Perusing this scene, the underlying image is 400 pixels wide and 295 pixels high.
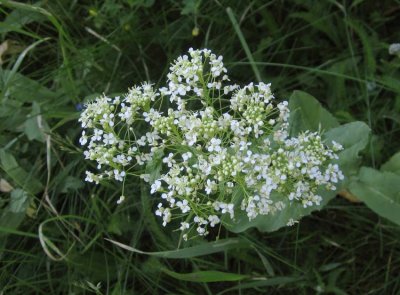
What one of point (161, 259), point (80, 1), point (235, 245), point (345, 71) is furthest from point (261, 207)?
point (80, 1)

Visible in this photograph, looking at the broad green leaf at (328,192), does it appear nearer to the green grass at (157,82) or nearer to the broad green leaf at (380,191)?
the broad green leaf at (380,191)

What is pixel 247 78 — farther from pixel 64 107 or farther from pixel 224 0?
pixel 64 107

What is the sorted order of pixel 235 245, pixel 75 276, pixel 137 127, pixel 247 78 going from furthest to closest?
1. pixel 247 78
2. pixel 137 127
3. pixel 75 276
4. pixel 235 245

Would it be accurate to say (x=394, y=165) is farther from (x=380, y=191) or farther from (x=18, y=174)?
(x=18, y=174)

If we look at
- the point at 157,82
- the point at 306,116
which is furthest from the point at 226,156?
the point at 157,82

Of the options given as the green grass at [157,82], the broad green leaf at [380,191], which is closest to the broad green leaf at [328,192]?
the broad green leaf at [380,191]

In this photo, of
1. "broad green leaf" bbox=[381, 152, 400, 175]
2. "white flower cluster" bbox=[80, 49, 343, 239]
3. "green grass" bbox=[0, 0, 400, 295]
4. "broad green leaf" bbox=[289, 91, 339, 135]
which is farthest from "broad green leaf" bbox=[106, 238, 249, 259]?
"broad green leaf" bbox=[381, 152, 400, 175]
